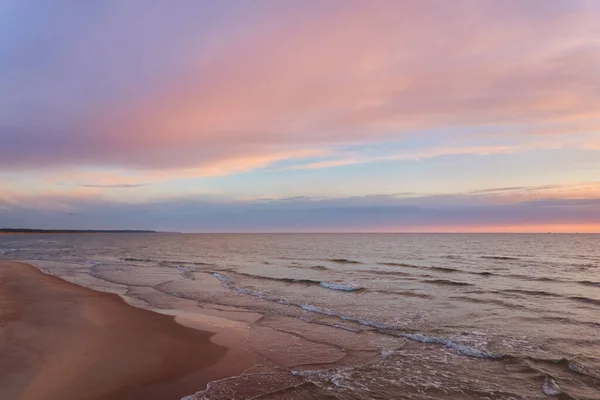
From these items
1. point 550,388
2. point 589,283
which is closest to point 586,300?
point 589,283

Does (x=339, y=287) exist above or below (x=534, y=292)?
above

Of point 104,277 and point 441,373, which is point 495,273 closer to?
point 441,373

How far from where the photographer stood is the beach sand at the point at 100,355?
764 centimetres

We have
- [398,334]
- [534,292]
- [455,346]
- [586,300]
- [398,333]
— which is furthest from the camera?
[534,292]

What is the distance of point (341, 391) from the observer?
315 inches

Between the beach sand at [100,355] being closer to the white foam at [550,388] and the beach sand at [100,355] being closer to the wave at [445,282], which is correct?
the white foam at [550,388]

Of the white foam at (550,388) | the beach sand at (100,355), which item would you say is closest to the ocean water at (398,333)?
the white foam at (550,388)

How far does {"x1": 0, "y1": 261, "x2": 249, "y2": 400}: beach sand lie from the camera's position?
7.64 metres

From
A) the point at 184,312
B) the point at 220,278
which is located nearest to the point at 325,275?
the point at 220,278

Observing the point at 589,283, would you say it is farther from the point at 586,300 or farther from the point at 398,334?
the point at 398,334

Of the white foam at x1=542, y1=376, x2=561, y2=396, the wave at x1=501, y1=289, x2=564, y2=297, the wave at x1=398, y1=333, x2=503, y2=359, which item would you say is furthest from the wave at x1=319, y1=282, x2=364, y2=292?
the white foam at x1=542, y1=376, x2=561, y2=396

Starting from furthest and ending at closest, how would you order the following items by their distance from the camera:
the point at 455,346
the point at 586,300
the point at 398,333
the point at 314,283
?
the point at 314,283
the point at 586,300
the point at 398,333
the point at 455,346

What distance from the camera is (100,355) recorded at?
9742 mm

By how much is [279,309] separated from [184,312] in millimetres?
3887
